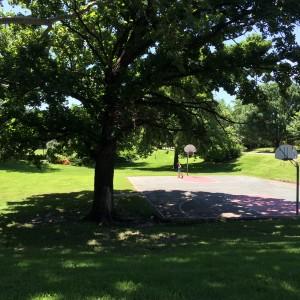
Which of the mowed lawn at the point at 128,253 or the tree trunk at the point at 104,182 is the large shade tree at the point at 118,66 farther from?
the mowed lawn at the point at 128,253

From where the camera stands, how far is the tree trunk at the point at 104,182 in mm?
17750

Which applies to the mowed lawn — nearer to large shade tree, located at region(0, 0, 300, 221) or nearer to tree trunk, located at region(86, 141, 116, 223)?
tree trunk, located at region(86, 141, 116, 223)

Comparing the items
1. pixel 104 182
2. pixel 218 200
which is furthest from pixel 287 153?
pixel 104 182

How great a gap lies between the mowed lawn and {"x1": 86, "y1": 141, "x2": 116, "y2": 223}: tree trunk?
708 mm

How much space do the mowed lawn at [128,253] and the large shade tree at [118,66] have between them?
2618 mm

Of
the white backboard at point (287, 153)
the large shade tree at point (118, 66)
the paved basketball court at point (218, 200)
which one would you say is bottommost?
the paved basketball court at point (218, 200)

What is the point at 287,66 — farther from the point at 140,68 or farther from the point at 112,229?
the point at 112,229

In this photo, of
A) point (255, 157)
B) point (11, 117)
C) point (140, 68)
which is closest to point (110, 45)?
point (140, 68)

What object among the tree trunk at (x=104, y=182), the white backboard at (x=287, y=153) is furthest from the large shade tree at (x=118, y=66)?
the white backboard at (x=287, y=153)

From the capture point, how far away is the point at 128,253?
383 inches

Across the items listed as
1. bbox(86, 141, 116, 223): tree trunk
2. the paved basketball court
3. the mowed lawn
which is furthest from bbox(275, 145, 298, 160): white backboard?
bbox(86, 141, 116, 223): tree trunk

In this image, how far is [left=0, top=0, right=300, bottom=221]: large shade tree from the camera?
1401 centimetres

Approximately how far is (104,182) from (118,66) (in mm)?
4109

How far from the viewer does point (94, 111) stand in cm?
1667
